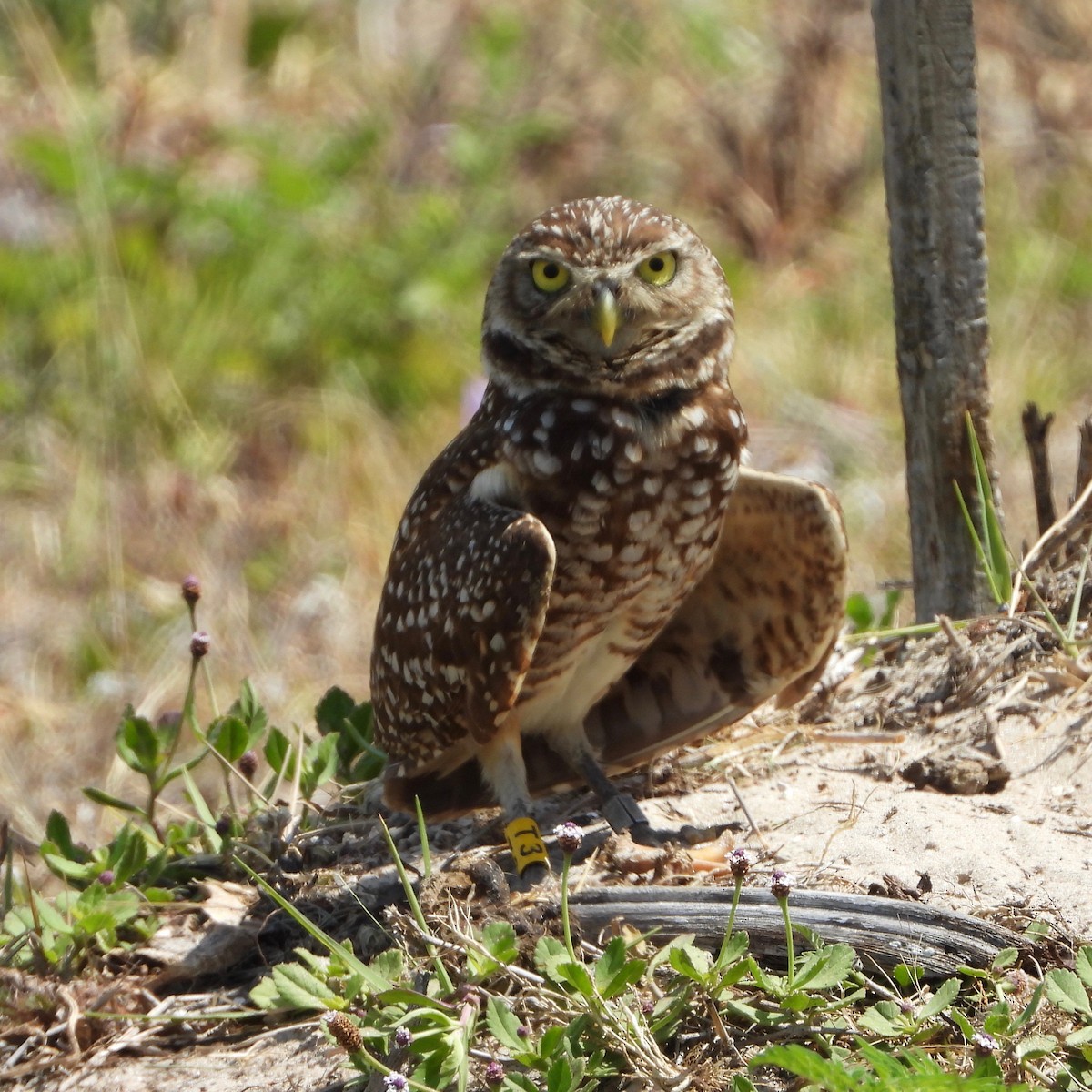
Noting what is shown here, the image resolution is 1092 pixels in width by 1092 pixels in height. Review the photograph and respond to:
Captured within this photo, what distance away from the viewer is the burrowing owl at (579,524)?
3379mm

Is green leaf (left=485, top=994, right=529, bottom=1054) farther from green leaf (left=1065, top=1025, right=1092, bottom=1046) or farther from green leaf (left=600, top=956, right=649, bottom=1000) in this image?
green leaf (left=1065, top=1025, right=1092, bottom=1046)

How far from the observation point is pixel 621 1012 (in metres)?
2.56

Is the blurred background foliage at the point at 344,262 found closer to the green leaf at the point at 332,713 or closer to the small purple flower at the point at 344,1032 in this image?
the green leaf at the point at 332,713

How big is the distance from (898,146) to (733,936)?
2046 mm

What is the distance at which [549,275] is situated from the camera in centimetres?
348

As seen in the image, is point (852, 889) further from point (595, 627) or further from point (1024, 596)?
point (1024, 596)

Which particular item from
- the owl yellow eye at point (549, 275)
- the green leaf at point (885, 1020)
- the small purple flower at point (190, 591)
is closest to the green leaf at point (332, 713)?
the small purple flower at point (190, 591)

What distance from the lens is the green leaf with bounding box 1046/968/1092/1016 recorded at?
2.48 m

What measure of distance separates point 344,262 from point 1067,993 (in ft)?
19.7

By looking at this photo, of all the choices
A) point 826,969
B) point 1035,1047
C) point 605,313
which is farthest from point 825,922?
point 605,313

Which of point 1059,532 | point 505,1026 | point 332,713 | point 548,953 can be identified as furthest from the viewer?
point 332,713

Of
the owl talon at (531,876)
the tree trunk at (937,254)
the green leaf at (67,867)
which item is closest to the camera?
the owl talon at (531,876)

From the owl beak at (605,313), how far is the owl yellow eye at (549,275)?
11 centimetres

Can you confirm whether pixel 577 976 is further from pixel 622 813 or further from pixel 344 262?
pixel 344 262
